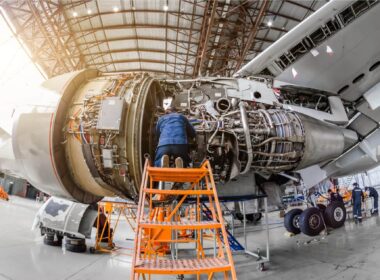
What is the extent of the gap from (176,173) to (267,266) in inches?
126

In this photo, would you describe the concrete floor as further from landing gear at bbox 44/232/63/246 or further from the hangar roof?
the hangar roof

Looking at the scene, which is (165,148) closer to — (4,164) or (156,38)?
(4,164)

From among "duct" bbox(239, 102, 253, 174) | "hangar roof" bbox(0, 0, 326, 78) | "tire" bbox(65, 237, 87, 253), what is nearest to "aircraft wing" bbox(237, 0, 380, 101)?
"duct" bbox(239, 102, 253, 174)

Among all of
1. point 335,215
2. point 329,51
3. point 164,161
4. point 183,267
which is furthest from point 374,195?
point 183,267

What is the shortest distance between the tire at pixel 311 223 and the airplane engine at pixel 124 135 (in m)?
3.22

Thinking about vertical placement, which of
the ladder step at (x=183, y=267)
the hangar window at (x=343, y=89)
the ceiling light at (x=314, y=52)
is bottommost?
the ladder step at (x=183, y=267)

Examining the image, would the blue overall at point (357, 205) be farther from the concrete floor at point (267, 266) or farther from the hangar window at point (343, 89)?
the hangar window at point (343, 89)

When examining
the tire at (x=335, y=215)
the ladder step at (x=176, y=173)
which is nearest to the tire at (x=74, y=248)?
the ladder step at (x=176, y=173)

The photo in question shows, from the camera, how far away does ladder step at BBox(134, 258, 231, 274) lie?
2.02m

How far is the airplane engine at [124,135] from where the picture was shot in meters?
3.85

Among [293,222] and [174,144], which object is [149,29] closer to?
[293,222]

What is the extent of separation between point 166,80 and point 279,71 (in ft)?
6.76

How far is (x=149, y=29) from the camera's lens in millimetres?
16016

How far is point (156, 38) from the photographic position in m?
16.9
